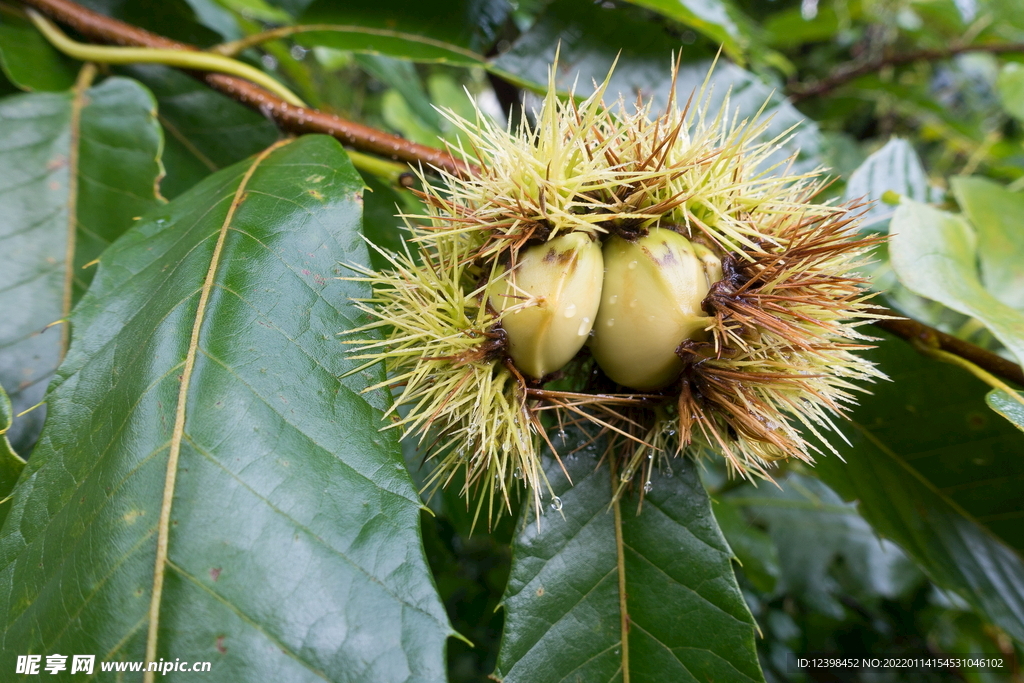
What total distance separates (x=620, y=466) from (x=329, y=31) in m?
1.33

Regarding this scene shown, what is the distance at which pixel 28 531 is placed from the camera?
905 millimetres

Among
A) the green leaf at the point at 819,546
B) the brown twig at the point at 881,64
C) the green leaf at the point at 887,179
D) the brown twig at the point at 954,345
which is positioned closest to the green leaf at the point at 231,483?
the brown twig at the point at 954,345

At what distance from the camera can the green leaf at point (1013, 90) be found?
2.37 metres

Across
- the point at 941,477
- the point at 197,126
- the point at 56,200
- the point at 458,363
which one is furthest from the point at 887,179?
the point at 56,200

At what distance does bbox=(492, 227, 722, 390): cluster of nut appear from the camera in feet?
3.04

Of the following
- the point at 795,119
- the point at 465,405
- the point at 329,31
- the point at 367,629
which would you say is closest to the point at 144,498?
the point at 367,629

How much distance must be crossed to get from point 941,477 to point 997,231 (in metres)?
0.66

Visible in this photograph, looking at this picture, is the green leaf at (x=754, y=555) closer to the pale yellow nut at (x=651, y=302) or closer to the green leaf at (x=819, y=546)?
the green leaf at (x=819, y=546)

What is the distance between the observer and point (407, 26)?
1.61 metres

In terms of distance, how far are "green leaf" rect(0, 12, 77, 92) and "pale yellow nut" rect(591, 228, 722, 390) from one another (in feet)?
4.77

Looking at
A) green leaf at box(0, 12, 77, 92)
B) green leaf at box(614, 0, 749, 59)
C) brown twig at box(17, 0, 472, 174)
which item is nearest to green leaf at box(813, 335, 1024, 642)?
green leaf at box(614, 0, 749, 59)

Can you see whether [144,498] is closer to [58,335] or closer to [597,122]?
[58,335]

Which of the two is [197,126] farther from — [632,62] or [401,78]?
[632,62]

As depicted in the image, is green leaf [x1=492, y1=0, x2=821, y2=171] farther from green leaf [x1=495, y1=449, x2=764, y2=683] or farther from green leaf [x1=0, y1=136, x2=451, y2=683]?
green leaf [x1=495, y1=449, x2=764, y2=683]
